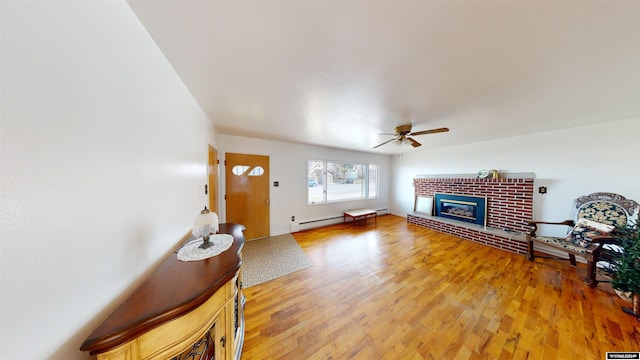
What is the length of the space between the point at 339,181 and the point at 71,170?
4.36m

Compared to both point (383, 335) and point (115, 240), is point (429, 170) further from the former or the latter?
point (115, 240)

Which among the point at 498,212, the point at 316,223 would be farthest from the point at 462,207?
the point at 316,223

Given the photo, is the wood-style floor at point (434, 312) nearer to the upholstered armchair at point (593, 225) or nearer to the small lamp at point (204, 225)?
the upholstered armchair at point (593, 225)

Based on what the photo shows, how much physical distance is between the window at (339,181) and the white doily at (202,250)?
2846mm

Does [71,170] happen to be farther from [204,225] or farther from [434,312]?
[434,312]

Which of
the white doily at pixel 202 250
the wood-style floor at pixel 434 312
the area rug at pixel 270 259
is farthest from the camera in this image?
the area rug at pixel 270 259

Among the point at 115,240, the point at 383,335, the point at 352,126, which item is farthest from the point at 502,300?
the point at 115,240

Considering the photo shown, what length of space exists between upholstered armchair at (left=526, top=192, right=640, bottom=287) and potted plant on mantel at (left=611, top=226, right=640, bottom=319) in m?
0.36

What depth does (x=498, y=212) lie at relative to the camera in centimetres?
351

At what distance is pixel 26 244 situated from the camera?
467mm

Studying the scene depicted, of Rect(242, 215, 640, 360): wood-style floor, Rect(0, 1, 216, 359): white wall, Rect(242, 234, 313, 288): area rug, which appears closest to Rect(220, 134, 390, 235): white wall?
Rect(242, 234, 313, 288): area rug

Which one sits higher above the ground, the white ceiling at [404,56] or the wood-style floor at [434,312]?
the white ceiling at [404,56]

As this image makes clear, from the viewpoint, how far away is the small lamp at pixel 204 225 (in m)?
1.18

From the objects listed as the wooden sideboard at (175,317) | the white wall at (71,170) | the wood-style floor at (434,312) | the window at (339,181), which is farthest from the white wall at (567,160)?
the white wall at (71,170)
